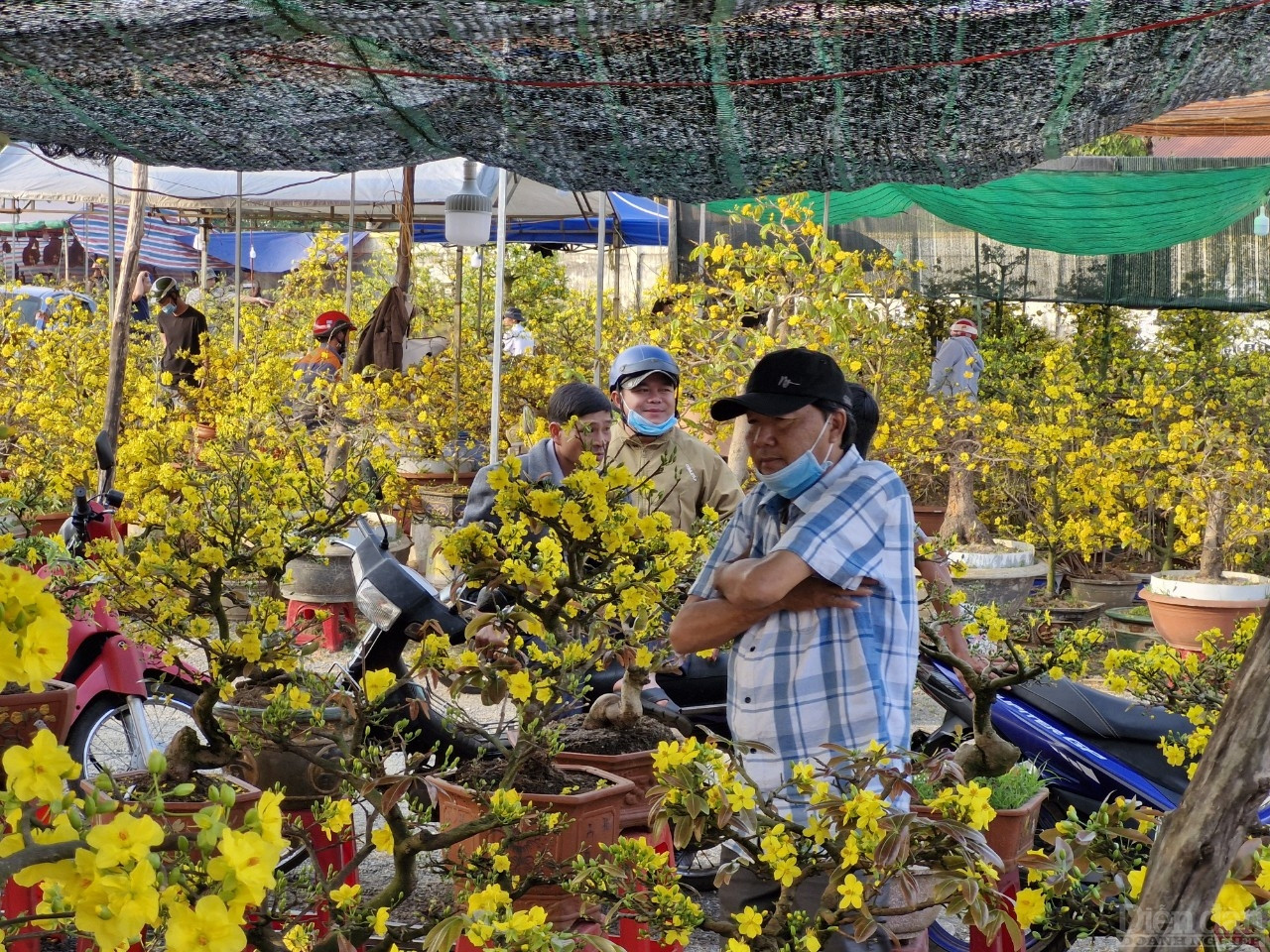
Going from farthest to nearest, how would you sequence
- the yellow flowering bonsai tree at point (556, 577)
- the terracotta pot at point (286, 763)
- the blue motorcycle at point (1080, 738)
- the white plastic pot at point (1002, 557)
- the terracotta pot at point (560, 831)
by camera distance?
the white plastic pot at point (1002, 557), the blue motorcycle at point (1080, 738), the terracotta pot at point (286, 763), the terracotta pot at point (560, 831), the yellow flowering bonsai tree at point (556, 577)

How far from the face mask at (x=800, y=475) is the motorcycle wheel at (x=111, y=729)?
2026 mm

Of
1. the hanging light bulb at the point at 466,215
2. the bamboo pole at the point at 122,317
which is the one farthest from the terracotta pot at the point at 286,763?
the hanging light bulb at the point at 466,215

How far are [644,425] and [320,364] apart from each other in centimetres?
504

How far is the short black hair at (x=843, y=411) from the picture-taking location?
8.64 ft

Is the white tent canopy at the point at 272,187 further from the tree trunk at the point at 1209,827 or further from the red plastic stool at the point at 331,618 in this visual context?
the tree trunk at the point at 1209,827

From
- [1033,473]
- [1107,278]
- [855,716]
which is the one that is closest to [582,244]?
[1107,278]

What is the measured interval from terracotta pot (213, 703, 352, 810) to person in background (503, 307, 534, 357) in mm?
8352

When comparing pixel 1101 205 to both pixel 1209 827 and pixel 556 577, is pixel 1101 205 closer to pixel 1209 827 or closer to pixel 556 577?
pixel 556 577

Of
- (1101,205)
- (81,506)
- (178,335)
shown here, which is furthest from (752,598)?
(178,335)

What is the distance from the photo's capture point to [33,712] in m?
3.20

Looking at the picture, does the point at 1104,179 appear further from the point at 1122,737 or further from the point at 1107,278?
the point at 1122,737

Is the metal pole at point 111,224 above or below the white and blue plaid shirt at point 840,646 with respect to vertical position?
above

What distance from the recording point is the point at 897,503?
2600 mm

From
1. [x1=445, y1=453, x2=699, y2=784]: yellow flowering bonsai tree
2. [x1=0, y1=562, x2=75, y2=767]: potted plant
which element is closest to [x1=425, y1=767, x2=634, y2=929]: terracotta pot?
[x1=445, y1=453, x2=699, y2=784]: yellow flowering bonsai tree
